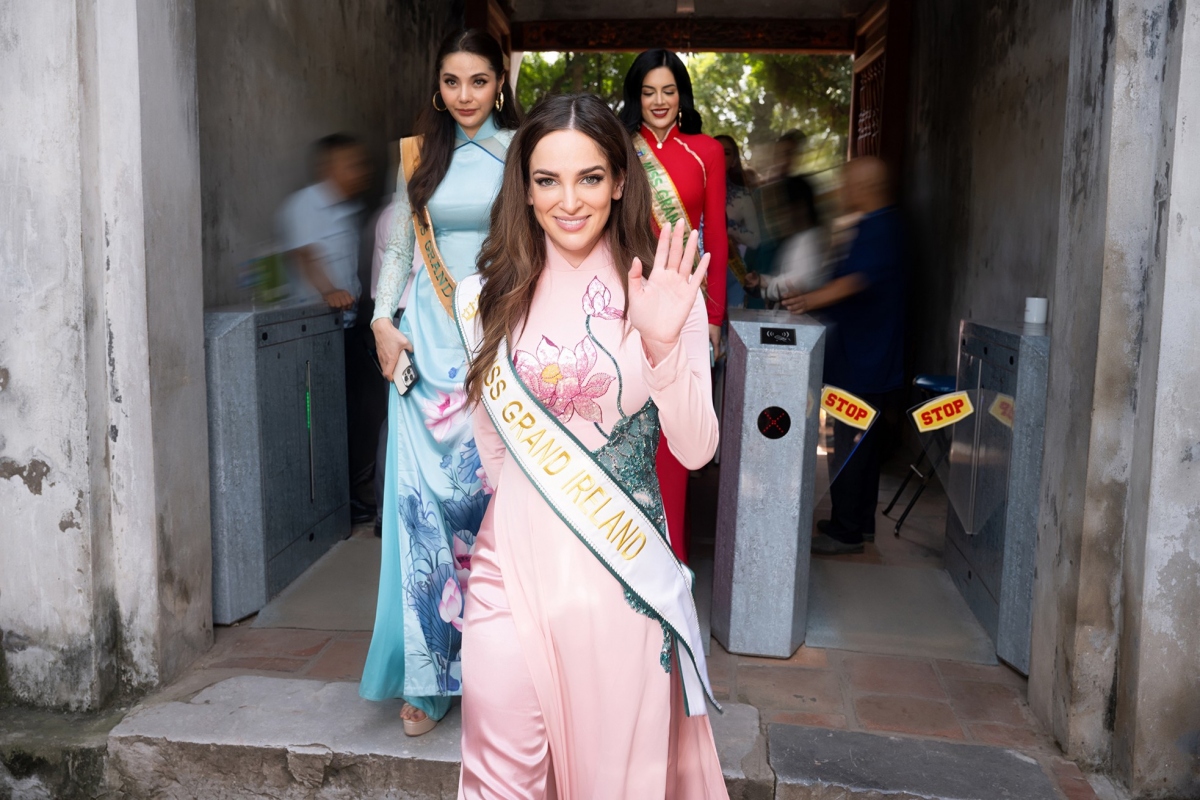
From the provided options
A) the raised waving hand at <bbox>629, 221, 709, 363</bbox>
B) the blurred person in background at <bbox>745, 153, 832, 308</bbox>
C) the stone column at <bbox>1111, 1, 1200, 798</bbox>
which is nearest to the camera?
the raised waving hand at <bbox>629, 221, 709, 363</bbox>

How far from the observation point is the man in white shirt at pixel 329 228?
5.03 meters

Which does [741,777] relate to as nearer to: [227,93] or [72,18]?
[72,18]

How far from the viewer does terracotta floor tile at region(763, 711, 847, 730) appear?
3.13m

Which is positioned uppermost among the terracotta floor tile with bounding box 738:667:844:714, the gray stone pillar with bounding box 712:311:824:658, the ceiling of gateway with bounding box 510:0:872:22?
the ceiling of gateway with bounding box 510:0:872:22

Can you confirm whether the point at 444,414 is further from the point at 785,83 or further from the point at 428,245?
the point at 785,83

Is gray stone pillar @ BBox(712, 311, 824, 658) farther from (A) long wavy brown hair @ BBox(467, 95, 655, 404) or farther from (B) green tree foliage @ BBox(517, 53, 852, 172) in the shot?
(B) green tree foliage @ BBox(517, 53, 852, 172)

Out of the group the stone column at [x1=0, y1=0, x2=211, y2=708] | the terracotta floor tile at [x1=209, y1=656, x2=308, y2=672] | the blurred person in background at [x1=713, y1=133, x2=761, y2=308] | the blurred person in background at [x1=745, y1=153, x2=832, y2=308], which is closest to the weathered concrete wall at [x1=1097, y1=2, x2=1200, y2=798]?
the blurred person in background at [x1=745, y1=153, x2=832, y2=308]

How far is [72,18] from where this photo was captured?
2875 mm

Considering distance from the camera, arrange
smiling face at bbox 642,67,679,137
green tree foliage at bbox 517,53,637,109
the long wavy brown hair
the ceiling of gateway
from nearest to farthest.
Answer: the long wavy brown hair < smiling face at bbox 642,67,679,137 < the ceiling of gateway < green tree foliage at bbox 517,53,637,109

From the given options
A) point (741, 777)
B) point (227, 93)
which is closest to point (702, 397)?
point (741, 777)

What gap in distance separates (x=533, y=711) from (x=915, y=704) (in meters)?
1.82

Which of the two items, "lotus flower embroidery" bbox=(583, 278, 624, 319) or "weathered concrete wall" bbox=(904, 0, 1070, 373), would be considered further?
"weathered concrete wall" bbox=(904, 0, 1070, 373)

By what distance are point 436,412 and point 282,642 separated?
128 cm

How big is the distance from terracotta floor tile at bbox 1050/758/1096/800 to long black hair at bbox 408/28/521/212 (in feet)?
7.53
